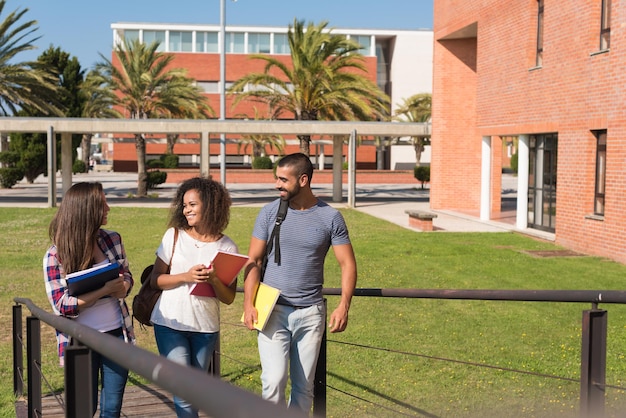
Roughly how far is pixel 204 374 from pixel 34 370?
3830mm

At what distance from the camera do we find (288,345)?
471 cm

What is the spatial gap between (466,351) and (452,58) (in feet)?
73.2

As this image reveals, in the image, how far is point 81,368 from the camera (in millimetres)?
3016

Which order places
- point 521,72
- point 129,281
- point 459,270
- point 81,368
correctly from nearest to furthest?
point 81,368
point 129,281
point 459,270
point 521,72

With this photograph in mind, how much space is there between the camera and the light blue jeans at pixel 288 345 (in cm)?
464

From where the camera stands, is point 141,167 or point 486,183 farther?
point 141,167

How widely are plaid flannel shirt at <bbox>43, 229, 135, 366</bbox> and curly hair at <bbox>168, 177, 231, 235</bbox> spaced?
14.1 inches

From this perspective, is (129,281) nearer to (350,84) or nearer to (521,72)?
(521,72)

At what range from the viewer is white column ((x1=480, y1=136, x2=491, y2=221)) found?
26156 millimetres

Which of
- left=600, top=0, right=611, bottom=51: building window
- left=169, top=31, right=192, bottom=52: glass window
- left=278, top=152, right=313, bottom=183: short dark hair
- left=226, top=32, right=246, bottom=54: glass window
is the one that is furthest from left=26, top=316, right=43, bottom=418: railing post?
left=169, top=31, right=192, bottom=52: glass window

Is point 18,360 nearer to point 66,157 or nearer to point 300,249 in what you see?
point 300,249

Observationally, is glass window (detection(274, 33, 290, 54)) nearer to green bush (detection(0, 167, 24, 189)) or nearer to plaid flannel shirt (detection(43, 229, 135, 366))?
green bush (detection(0, 167, 24, 189))

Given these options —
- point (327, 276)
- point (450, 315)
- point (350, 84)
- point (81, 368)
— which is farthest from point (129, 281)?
point (350, 84)

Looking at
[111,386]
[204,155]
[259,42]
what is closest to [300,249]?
[111,386]
